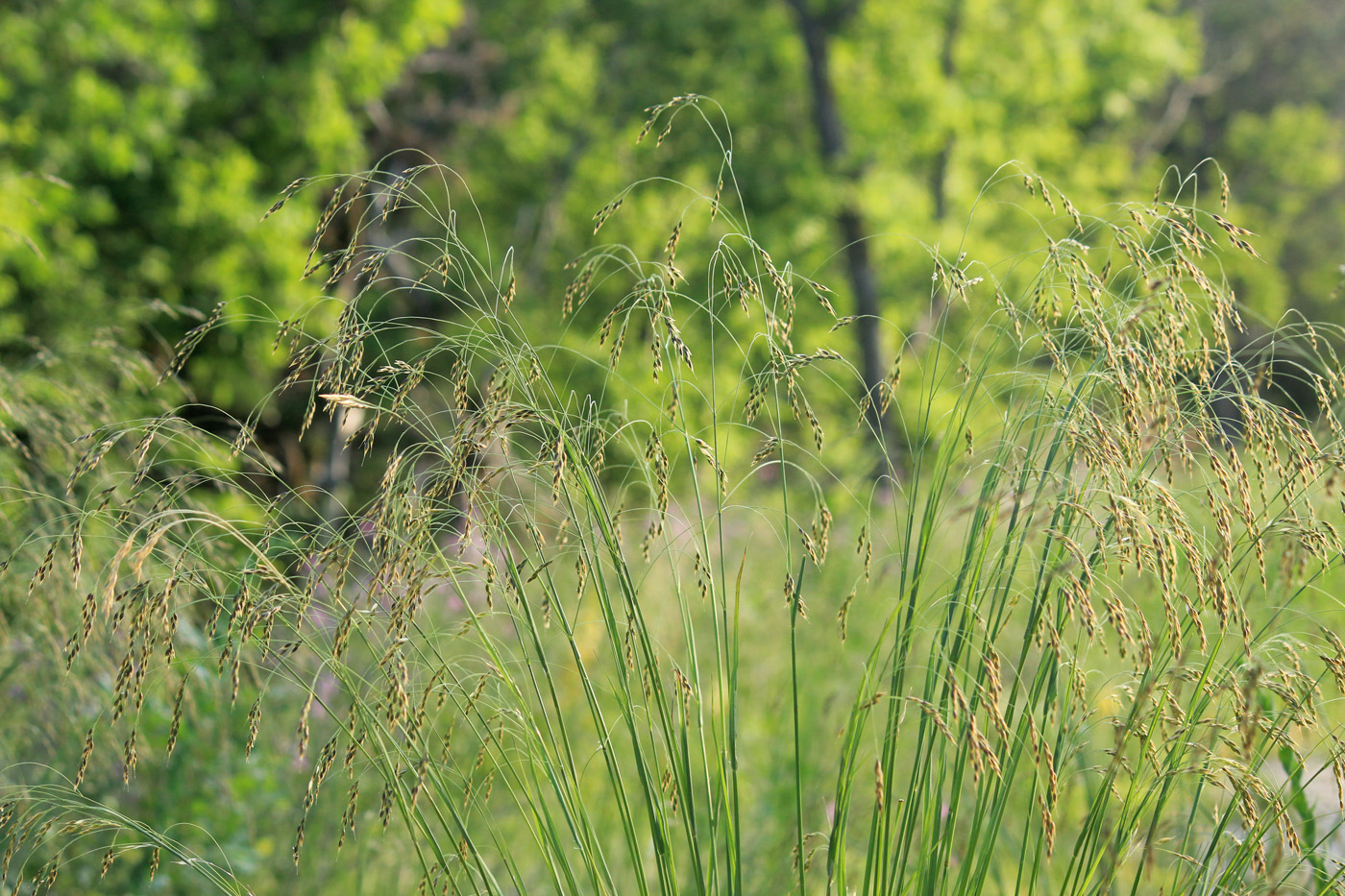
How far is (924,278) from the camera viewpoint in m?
8.97

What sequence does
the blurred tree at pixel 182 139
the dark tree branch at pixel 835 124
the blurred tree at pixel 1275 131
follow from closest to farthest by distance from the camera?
the blurred tree at pixel 182 139 < the dark tree branch at pixel 835 124 < the blurred tree at pixel 1275 131

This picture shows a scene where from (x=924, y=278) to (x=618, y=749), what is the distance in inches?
253

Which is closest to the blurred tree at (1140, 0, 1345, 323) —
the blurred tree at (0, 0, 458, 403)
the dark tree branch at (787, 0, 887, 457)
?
the dark tree branch at (787, 0, 887, 457)

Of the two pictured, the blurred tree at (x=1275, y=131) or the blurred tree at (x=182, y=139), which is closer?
the blurred tree at (x=182, y=139)

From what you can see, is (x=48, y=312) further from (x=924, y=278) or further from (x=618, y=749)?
(x=924, y=278)

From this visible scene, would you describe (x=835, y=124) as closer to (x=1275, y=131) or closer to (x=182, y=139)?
(x=182, y=139)

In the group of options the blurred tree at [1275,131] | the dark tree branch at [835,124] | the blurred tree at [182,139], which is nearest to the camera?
the blurred tree at [182,139]

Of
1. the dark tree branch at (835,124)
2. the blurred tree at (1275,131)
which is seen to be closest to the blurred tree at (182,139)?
the dark tree branch at (835,124)

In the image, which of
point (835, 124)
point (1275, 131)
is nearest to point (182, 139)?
point (835, 124)

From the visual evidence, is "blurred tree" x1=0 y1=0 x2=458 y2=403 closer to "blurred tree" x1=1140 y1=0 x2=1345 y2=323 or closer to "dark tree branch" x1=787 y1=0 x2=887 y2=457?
"dark tree branch" x1=787 y1=0 x2=887 y2=457

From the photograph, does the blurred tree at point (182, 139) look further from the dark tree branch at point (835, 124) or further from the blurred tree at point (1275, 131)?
the blurred tree at point (1275, 131)

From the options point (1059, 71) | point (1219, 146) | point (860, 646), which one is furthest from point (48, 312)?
point (1219, 146)

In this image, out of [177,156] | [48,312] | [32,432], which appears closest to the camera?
[32,432]

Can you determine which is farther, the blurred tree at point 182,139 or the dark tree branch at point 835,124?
the dark tree branch at point 835,124
